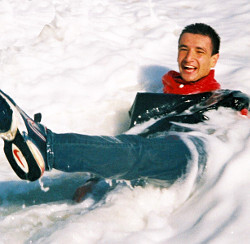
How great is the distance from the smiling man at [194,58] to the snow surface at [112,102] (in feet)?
1.50

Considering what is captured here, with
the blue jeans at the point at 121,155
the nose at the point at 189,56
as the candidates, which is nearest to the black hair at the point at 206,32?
the nose at the point at 189,56

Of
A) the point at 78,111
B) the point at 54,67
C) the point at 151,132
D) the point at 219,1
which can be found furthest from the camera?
the point at 219,1

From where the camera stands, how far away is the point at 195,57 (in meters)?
3.22

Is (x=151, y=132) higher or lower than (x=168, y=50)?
lower

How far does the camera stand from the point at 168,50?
181 inches

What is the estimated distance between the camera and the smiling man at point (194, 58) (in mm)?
3180

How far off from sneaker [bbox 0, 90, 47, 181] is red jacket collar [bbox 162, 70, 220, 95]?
1540 mm

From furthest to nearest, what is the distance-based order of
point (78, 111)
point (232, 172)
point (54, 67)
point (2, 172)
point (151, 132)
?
1. point (54, 67)
2. point (78, 111)
3. point (2, 172)
4. point (151, 132)
5. point (232, 172)

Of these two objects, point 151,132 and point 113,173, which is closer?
point 113,173

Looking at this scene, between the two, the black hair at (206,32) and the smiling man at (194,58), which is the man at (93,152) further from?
the black hair at (206,32)

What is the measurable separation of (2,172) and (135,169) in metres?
1.42

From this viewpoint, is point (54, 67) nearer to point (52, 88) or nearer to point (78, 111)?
point (52, 88)

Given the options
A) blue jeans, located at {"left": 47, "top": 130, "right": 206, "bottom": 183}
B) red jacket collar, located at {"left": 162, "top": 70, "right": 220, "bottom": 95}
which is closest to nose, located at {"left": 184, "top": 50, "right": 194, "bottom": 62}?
red jacket collar, located at {"left": 162, "top": 70, "right": 220, "bottom": 95}

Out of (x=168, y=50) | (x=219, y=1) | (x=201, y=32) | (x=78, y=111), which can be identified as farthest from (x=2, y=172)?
(x=219, y=1)
